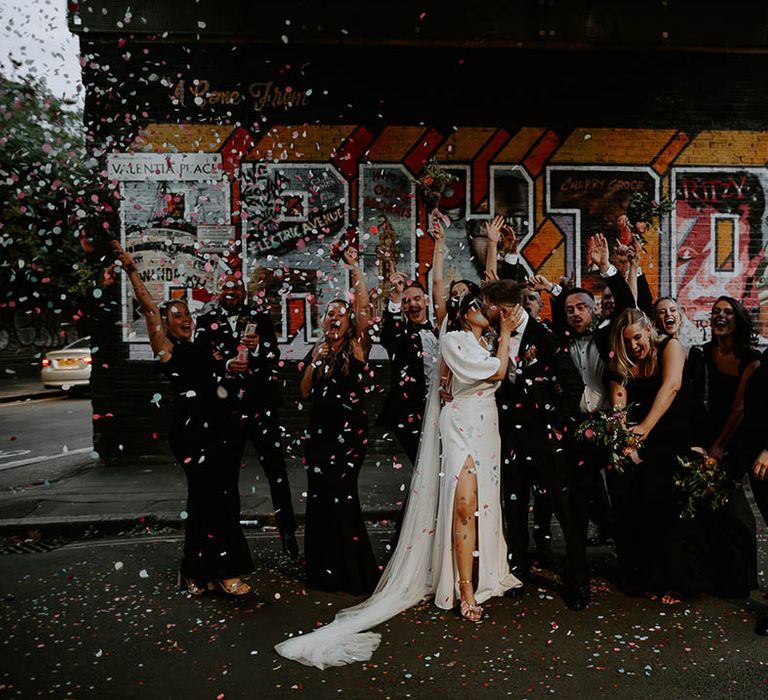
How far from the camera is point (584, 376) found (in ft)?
17.3

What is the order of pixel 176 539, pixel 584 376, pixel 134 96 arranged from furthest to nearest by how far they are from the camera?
1. pixel 134 96
2. pixel 176 539
3. pixel 584 376

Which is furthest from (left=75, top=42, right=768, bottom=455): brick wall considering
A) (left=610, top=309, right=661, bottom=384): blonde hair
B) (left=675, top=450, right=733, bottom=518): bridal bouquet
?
(left=675, top=450, right=733, bottom=518): bridal bouquet

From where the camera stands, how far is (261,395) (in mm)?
5840

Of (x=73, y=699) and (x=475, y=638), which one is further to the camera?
(x=475, y=638)

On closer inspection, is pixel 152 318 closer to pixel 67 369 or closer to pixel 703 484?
pixel 703 484

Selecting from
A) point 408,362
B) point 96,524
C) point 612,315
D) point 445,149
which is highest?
point 445,149

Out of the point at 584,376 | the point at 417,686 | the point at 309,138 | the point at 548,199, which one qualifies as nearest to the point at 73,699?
Answer: the point at 417,686

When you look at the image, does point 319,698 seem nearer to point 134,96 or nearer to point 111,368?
point 111,368

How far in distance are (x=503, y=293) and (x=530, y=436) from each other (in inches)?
41.1

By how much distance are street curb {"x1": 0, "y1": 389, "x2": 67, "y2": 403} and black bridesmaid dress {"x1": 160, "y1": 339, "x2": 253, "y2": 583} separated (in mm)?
17063

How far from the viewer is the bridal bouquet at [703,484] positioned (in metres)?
4.59

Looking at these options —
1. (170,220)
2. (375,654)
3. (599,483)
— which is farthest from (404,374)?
(170,220)

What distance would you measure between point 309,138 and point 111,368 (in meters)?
4.14

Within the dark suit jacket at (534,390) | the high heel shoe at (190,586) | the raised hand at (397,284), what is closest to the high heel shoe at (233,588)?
the high heel shoe at (190,586)
